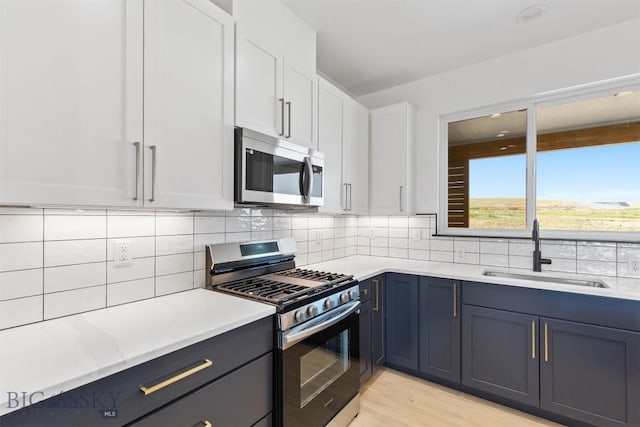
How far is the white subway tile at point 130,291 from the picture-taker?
143 cm

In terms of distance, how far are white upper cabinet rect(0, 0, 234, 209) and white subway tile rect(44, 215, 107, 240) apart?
1.16ft

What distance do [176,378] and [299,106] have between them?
5.42 feet

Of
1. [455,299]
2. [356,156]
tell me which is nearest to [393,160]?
[356,156]

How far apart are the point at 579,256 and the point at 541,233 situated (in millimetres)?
292

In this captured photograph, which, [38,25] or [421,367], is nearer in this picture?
[38,25]

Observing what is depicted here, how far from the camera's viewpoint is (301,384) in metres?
1.56

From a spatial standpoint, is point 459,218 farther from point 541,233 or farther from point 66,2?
point 66,2

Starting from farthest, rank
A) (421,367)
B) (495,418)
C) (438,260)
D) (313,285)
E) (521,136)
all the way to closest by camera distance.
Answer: (438,260) < (521,136) < (421,367) < (495,418) < (313,285)

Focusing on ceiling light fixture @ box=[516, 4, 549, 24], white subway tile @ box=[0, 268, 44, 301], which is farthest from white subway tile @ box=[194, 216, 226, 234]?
ceiling light fixture @ box=[516, 4, 549, 24]

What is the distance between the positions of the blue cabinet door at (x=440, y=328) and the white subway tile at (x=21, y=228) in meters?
2.29

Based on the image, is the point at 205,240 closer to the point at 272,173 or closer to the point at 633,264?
the point at 272,173

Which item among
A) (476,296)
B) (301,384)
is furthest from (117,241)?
(476,296)

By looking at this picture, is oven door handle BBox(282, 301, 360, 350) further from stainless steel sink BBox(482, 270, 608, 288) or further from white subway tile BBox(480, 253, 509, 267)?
white subway tile BBox(480, 253, 509, 267)

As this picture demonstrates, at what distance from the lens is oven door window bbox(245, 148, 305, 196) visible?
1634 mm
